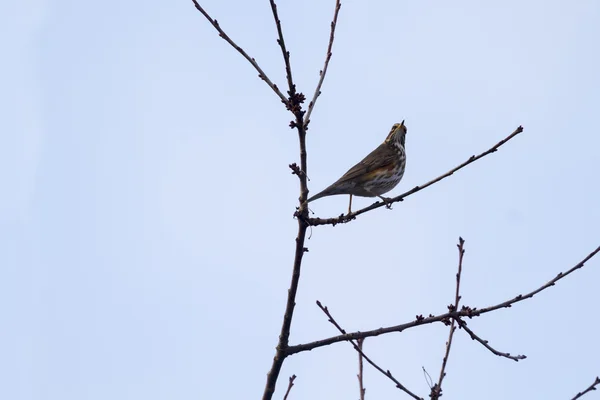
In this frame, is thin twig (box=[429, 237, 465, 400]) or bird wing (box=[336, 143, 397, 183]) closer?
thin twig (box=[429, 237, 465, 400])

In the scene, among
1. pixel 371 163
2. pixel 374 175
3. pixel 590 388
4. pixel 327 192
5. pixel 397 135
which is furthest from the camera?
pixel 397 135

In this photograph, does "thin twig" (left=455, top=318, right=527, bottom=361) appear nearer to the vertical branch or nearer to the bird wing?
the vertical branch

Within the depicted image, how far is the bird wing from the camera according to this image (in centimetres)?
1027

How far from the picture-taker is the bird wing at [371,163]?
10.3 meters

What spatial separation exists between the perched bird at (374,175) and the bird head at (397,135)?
1.37 ft

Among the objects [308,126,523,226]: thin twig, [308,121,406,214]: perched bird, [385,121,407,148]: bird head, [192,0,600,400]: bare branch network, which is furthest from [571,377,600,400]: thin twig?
[385,121,407,148]: bird head

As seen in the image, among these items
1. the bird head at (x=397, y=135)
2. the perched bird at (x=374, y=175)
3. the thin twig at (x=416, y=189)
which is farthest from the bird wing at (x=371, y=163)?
the thin twig at (x=416, y=189)

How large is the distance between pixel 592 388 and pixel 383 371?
153 cm

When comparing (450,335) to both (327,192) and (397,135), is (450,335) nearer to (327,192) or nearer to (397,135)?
(327,192)

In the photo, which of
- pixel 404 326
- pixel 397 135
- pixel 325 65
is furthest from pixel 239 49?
pixel 397 135

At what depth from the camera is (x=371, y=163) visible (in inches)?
433

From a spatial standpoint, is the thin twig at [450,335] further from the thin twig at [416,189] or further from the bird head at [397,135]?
the bird head at [397,135]

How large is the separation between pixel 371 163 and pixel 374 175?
27cm

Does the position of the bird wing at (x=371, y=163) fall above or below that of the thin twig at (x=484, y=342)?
above
